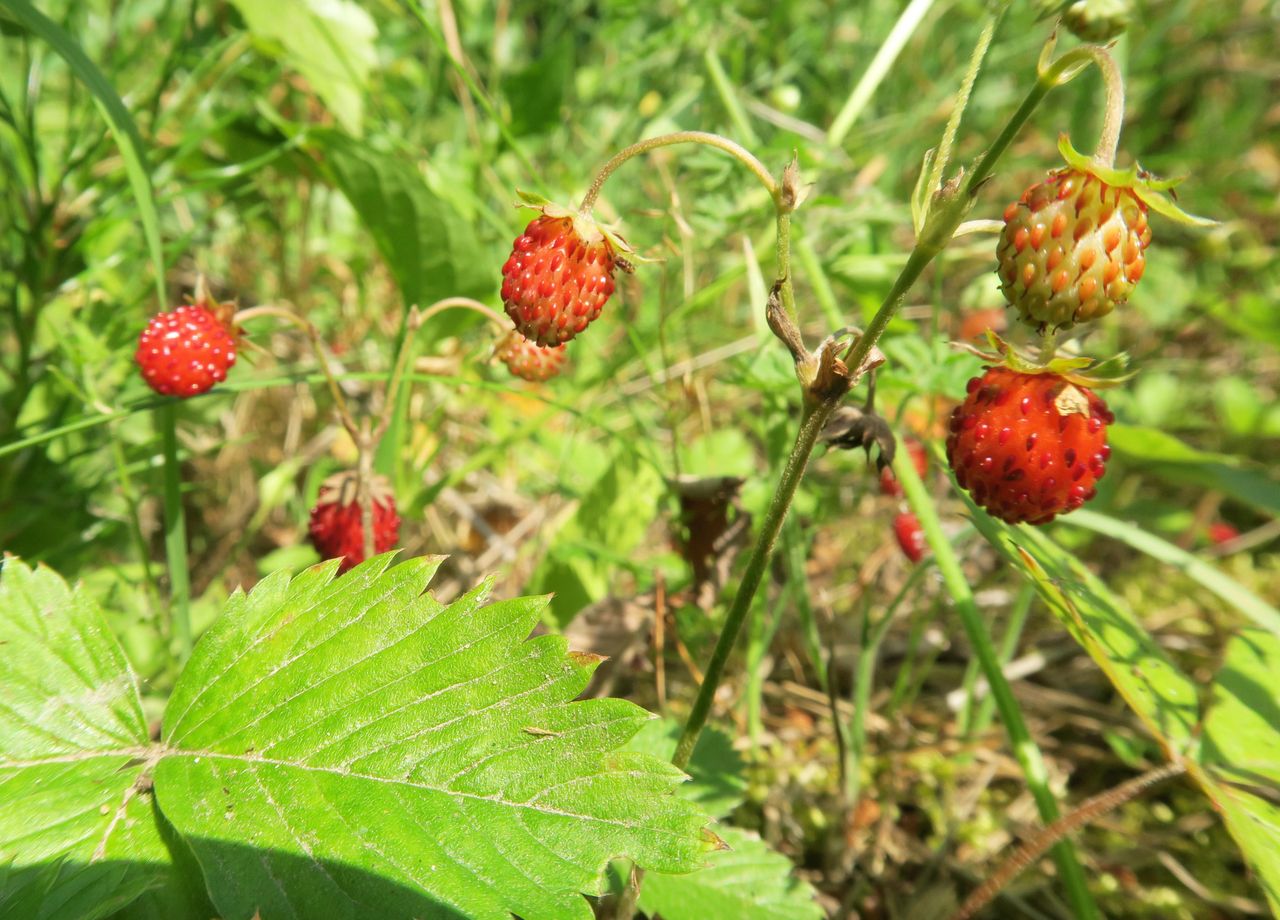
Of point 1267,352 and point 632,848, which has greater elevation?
point 632,848

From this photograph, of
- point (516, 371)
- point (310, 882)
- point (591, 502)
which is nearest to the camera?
point (310, 882)

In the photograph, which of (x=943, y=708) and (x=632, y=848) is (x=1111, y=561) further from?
(x=632, y=848)

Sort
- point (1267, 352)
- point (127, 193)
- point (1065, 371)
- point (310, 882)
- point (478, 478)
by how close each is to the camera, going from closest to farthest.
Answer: point (310, 882) < point (1065, 371) < point (127, 193) < point (478, 478) < point (1267, 352)

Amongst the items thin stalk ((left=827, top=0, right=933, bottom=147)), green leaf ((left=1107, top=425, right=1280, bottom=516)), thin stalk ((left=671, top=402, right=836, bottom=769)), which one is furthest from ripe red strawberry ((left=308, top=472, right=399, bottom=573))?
green leaf ((left=1107, top=425, right=1280, bottom=516))

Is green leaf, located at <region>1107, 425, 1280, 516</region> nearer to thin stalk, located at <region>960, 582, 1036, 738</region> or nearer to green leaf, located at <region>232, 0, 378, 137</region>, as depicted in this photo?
thin stalk, located at <region>960, 582, 1036, 738</region>

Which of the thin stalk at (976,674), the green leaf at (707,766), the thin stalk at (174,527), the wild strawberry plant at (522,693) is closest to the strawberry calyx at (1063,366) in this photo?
the wild strawberry plant at (522,693)

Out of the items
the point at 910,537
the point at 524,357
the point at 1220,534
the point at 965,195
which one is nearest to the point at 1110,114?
the point at 965,195

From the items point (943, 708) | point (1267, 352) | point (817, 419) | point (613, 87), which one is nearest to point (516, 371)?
point (817, 419)

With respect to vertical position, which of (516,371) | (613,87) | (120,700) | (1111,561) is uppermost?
(613,87)
